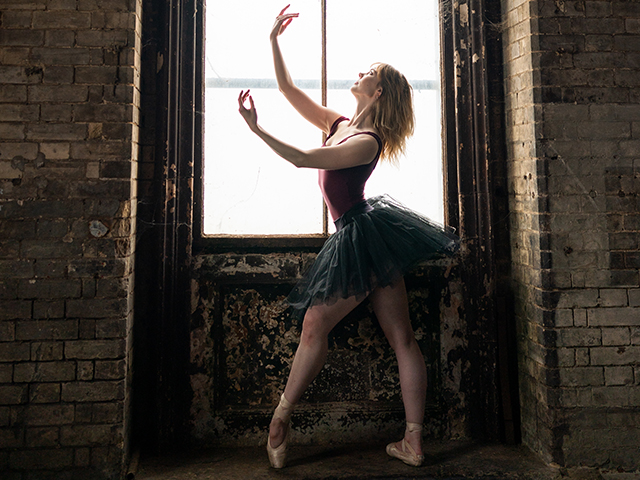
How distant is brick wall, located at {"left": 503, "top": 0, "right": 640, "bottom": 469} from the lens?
2.17m

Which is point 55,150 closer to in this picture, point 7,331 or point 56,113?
point 56,113

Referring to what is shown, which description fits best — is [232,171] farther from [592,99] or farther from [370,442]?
[592,99]

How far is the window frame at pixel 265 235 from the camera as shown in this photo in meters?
2.45

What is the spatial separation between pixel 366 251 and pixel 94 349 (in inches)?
50.2

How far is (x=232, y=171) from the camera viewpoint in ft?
8.21

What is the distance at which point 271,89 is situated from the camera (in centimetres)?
251

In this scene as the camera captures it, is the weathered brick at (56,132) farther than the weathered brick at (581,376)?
No

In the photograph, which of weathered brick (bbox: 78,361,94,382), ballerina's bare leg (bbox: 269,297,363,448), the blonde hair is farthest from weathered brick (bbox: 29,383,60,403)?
the blonde hair

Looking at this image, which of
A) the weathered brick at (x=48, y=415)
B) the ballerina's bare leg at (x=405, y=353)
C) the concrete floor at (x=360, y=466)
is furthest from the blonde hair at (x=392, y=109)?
the weathered brick at (x=48, y=415)

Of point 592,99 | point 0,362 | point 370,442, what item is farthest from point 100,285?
point 592,99

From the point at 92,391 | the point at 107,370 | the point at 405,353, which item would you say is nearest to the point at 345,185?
the point at 405,353

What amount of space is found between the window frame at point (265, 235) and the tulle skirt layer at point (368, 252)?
29cm

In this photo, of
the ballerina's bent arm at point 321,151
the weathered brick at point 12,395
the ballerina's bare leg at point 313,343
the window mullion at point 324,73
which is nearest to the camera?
the ballerina's bent arm at point 321,151

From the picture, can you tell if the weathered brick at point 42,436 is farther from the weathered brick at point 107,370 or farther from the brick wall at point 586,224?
the brick wall at point 586,224
